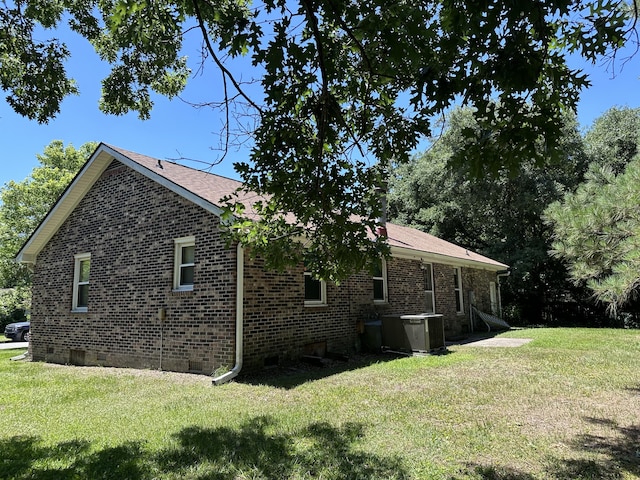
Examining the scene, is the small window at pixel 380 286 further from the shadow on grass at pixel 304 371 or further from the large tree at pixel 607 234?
the large tree at pixel 607 234

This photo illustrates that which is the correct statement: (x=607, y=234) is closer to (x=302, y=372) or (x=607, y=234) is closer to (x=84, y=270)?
(x=302, y=372)

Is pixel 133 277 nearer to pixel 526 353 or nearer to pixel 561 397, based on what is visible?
pixel 561 397

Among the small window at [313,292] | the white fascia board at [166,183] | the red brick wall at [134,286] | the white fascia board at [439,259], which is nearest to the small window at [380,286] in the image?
the white fascia board at [439,259]

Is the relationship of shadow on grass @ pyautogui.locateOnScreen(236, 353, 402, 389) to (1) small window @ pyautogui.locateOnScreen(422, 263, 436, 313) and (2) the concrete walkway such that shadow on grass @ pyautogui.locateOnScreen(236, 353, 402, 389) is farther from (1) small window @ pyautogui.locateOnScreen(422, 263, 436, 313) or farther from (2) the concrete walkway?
(1) small window @ pyautogui.locateOnScreen(422, 263, 436, 313)

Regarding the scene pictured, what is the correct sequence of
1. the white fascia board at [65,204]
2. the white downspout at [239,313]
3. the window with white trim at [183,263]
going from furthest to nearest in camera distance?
the white fascia board at [65,204], the window with white trim at [183,263], the white downspout at [239,313]

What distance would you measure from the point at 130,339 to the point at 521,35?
10.2 m

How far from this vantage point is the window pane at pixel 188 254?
384 inches

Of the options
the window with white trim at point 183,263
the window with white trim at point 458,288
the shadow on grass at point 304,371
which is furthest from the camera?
the window with white trim at point 458,288

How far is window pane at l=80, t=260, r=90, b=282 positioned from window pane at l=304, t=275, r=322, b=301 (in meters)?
6.41

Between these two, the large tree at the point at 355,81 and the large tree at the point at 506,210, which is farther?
the large tree at the point at 506,210

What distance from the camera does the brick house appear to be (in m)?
8.88

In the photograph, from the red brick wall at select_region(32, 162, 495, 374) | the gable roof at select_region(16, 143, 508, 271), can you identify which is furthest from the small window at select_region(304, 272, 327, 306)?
the gable roof at select_region(16, 143, 508, 271)

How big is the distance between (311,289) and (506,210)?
58.0 feet

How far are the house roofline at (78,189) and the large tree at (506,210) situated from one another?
15002 mm
